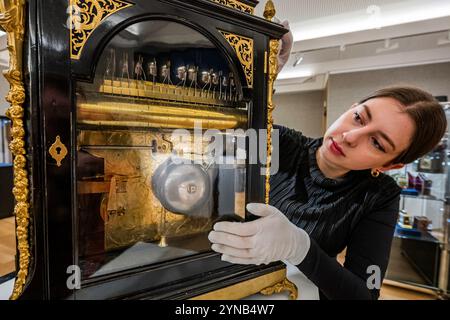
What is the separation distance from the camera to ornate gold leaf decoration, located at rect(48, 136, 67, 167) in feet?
1.28

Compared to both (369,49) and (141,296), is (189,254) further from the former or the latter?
(369,49)

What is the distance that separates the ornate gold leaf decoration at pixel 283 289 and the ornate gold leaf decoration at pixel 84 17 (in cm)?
67

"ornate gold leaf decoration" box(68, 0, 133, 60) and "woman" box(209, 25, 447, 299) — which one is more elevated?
"ornate gold leaf decoration" box(68, 0, 133, 60)

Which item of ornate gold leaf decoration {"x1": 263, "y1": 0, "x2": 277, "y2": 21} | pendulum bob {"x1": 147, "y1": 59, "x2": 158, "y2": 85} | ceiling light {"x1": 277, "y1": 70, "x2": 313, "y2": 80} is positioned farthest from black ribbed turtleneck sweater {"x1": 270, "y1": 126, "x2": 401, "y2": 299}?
ceiling light {"x1": 277, "y1": 70, "x2": 313, "y2": 80}

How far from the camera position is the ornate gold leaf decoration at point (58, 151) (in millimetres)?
389

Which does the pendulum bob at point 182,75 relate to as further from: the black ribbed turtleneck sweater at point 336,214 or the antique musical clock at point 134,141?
the black ribbed turtleneck sweater at point 336,214

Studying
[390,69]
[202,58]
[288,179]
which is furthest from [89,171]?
[390,69]

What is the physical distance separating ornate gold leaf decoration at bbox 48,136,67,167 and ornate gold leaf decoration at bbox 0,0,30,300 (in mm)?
46

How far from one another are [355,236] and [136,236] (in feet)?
1.91

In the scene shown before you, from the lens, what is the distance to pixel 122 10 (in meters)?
0.44

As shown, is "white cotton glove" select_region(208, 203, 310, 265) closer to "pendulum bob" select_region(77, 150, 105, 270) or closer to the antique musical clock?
the antique musical clock

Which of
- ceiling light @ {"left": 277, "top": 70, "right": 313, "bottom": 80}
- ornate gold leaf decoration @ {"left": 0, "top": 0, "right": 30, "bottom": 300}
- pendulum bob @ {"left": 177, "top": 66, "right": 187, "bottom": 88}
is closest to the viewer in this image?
ornate gold leaf decoration @ {"left": 0, "top": 0, "right": 30, "bottom": 300}

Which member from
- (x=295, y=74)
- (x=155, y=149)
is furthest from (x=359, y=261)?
(x=295, y=74)

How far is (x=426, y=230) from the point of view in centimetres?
196
